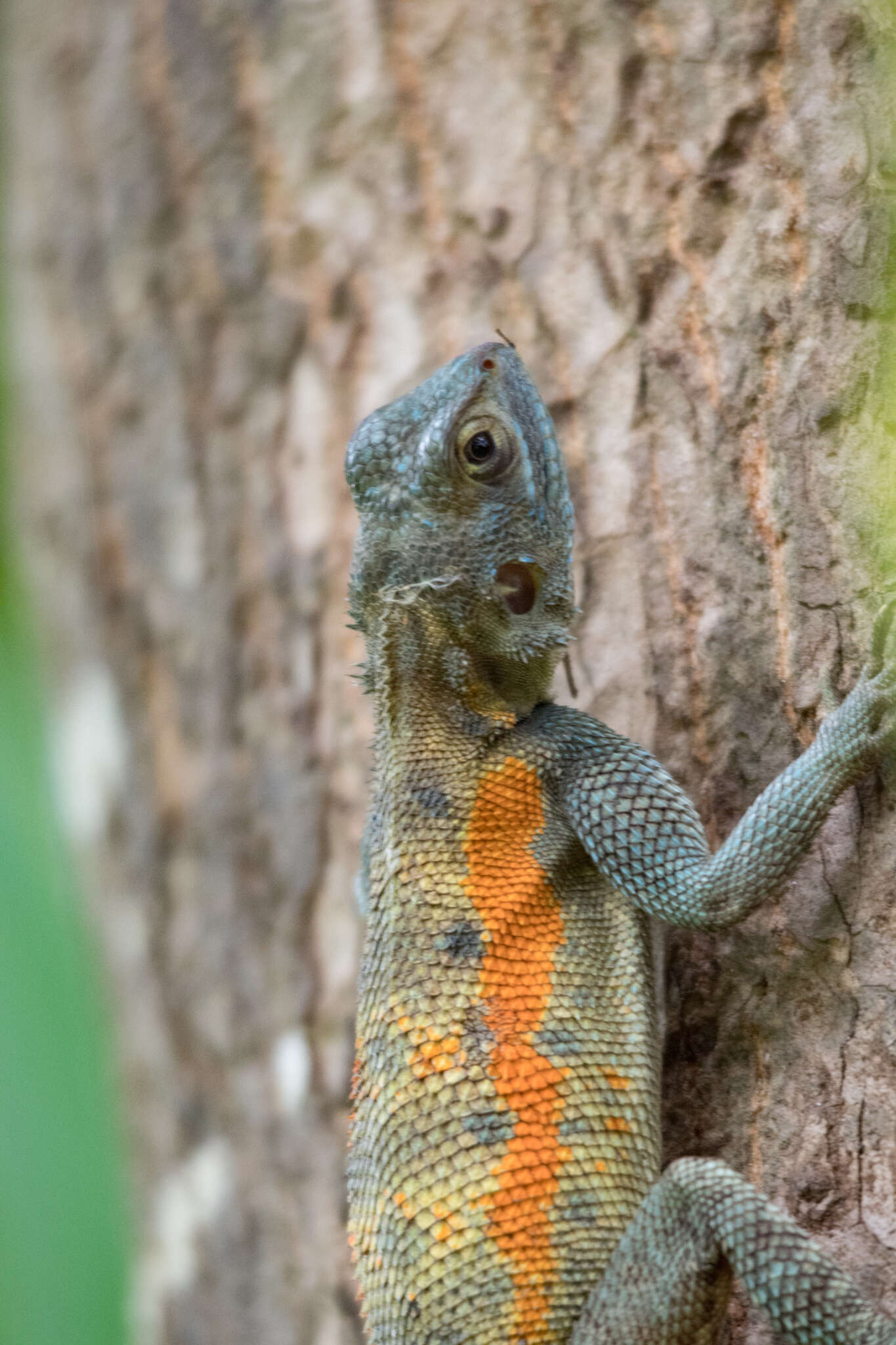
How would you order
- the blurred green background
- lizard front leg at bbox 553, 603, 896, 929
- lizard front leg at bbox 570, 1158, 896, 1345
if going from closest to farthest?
the blurred green background, lizard front leg at bbox 570, 1158, 896, 1345, lizard front leg at bbox 553, 603, 896, 929

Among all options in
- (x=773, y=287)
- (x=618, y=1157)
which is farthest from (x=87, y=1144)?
(x=773, y=287)

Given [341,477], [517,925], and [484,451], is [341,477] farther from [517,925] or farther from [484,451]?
[517,925]

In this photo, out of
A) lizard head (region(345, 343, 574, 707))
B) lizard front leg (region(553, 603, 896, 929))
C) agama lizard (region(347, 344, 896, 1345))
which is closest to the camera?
agama lizard (region(347, 344, 896, 1345))

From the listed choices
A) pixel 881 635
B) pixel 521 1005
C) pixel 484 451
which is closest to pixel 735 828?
pixel 881 635

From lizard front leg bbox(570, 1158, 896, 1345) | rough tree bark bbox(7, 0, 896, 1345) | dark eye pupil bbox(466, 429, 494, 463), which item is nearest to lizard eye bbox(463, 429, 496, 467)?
dark eye pupil bbox(466, 429, 494, 463)

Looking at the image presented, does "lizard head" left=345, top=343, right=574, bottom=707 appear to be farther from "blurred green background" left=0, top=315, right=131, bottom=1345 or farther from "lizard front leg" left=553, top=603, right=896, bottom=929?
"blurred green background" left=0, top=315, right=131, bottom=1345

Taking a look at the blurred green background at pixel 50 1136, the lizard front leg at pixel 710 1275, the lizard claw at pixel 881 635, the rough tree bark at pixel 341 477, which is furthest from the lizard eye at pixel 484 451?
the lizard front leg at pixel 710 1275

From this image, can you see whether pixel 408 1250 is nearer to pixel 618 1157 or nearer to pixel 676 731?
pixel 618 1157
